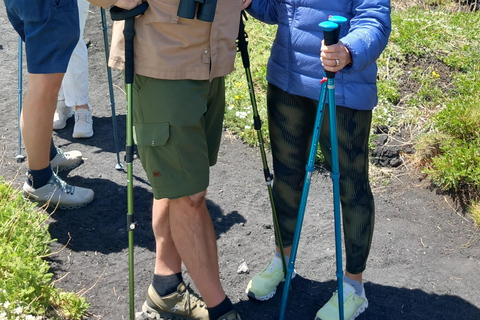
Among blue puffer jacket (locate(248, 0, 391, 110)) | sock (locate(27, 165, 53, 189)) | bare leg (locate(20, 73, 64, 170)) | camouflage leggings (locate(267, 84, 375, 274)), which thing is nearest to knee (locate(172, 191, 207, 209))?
camouflage leggings (locate(267, 84, 375, 274))

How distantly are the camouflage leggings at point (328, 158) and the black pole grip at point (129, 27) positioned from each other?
86 centimetres

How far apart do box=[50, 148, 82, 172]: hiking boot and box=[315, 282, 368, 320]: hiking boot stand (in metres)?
2.46

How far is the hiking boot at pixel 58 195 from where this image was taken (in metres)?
4.43

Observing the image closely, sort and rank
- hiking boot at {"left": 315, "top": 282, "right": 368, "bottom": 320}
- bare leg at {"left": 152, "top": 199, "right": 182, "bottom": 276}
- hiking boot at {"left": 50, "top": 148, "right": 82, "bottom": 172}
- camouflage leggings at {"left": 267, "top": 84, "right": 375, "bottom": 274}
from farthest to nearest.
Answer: hiking boot at {"left": 50, "top": 148, "right": 82, "bottom": 172} < hiking boot at {"left": 315, "top": 282, "right": 368, "bottom": 320} < bare leg at {"left": 152, "top": 199, "right": 182, "bottom": 276} < camouflage leggings at {"left": 267, "top": 84, "right": 375, "bottom": 274}

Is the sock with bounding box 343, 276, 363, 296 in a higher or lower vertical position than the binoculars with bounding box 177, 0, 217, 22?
lower

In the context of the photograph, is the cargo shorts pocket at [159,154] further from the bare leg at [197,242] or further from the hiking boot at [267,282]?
the hiking boot at [267,282]

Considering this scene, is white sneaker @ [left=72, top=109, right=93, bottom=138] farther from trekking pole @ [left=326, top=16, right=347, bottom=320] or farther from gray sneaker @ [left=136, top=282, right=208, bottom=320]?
trekking pole @ [left=326, top=16, right=347, bottom=320]

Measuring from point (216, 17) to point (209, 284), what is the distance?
137 cm

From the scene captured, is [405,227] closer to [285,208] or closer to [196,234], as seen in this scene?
[285,208]

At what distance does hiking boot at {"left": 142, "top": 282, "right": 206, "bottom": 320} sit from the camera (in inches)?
138

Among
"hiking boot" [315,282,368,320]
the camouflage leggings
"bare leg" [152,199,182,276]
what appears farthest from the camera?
"hiking boot" [315,282,368,320]

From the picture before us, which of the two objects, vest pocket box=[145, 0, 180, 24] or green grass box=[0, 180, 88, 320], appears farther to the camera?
green grass box=[0, 180, 88, 320]

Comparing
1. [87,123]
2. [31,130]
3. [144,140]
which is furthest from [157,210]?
[87,123]

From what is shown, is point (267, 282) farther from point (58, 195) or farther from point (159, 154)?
point (58, 195)
